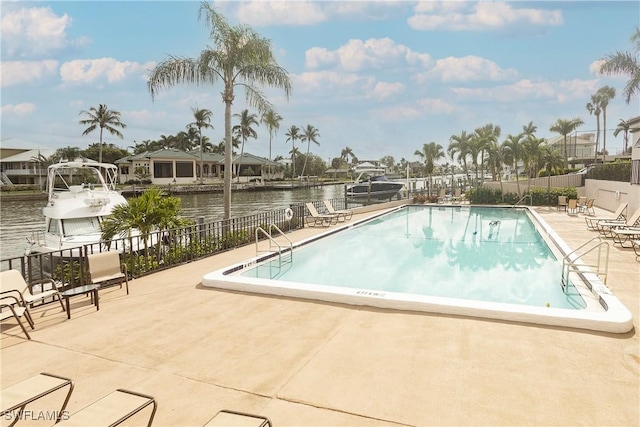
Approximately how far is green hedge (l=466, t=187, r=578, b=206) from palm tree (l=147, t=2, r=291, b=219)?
17.7m

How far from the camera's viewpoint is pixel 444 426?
341 cm

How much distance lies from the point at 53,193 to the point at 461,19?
17394 mm

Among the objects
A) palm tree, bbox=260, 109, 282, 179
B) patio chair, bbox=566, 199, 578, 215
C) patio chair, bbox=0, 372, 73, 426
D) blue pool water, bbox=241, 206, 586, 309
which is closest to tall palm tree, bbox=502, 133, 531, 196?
patio chair, bbox=566, 199, 578, 215

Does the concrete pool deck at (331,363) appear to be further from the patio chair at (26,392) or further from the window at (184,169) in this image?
the window at (184,169)

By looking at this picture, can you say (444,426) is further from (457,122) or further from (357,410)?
(457,122)

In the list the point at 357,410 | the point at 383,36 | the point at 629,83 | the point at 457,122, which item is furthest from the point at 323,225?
the point at 457,122

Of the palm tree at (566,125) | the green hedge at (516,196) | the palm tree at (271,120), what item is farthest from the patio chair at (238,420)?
the palm tree at (566,125)

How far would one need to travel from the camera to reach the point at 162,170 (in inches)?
2552

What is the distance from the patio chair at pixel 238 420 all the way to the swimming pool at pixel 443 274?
3927mm

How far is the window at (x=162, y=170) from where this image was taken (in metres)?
63.9

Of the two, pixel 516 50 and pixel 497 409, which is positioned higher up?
pixel 516 50

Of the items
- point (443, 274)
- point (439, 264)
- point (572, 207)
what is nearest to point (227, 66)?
point (439, 264)

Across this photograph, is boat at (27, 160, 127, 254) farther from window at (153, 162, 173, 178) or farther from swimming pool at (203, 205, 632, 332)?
window at (153, 162, 173, 178)

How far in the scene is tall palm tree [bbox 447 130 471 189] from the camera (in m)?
36.5
